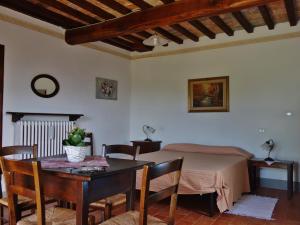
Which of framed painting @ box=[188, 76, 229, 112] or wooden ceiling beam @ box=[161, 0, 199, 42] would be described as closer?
wooden ceiling beam @ box=[161, 0, 199, 42]

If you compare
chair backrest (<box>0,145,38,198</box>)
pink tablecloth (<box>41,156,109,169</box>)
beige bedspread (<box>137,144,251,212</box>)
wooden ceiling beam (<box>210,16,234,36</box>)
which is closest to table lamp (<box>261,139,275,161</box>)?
beige bedspread (<box>137,144,251,212</box>)

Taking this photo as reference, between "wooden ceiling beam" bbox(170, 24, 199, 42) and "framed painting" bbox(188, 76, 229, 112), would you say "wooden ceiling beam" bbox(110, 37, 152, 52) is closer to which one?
"wooden ceiling beam" bbox(170, 24, 199, 42)

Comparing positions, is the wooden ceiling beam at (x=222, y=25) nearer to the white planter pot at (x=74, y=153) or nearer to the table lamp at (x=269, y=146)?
the table lamp at (x=269, y=146)

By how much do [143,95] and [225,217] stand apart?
11.4 ft

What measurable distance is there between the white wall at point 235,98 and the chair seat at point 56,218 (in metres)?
3.69

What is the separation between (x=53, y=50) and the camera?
4.67 m

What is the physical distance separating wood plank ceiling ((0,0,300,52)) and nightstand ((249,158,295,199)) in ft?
6.90

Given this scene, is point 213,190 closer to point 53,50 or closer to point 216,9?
point 216,9

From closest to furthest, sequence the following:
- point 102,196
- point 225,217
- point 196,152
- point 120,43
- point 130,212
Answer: point 102,196 < point 130,212 < point 225,217 < point 196,152 < point 120,43

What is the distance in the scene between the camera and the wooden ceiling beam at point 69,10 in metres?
3.80

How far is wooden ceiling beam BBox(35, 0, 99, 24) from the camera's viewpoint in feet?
12.5

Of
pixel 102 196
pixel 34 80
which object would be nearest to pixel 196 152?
pixel 34 80

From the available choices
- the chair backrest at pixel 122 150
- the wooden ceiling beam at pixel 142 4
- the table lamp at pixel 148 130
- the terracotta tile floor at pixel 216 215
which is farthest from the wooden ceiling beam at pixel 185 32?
the terracotta tile floor at pixel 216 215

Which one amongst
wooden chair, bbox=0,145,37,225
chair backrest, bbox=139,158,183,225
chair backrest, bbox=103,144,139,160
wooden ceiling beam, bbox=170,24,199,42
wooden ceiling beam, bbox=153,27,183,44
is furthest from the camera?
wooden ceiling beam, bbox=153,27,183,44
